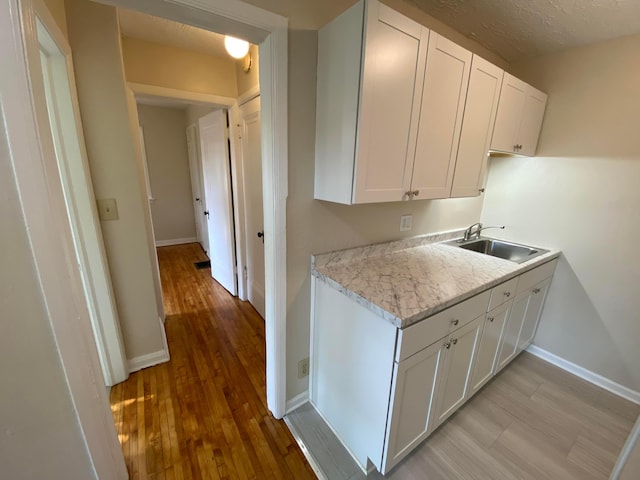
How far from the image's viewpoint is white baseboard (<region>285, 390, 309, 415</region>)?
1648 mm

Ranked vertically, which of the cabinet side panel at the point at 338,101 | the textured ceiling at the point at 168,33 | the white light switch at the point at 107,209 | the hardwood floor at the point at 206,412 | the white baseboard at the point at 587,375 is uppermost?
the textured ceiling at the point at 168,33

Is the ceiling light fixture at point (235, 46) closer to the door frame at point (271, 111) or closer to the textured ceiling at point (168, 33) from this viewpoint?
the textured ceiling at point (168, 33)

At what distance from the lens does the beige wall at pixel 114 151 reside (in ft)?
4.64

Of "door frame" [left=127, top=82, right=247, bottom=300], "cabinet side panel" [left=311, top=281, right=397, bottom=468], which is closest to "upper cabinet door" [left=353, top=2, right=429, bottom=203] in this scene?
"cabinet side panel" [left=311, top=281, right=397, bottom=468]

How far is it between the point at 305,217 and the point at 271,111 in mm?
540

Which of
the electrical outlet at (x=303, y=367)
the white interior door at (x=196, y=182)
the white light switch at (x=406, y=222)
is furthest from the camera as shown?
the white interior door at (x=196, y=182)

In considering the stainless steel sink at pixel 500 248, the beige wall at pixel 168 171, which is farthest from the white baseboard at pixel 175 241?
the stainless steel sink at pixel 500 248

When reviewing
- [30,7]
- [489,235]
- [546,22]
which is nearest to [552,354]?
[489,235]

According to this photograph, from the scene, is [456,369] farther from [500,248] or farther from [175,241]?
[175,241]

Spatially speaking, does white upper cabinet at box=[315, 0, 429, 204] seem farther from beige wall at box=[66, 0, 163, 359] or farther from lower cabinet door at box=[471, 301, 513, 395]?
beige wall at box=[66, 0, 163, 359]

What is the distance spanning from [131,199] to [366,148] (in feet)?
4.93

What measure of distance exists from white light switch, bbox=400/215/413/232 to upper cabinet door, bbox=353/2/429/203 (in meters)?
0.61

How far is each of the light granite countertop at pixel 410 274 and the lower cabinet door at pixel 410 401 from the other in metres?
0.22

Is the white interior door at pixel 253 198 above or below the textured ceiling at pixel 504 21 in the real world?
below
